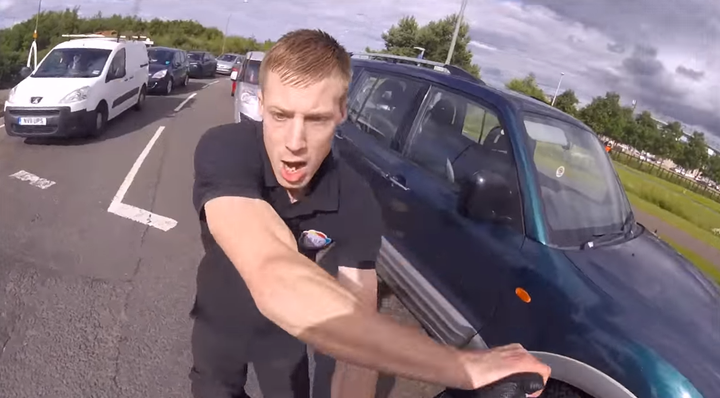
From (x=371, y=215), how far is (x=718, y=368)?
1.83 m

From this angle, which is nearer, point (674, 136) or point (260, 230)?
point (260, 230)

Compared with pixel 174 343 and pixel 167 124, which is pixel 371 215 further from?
pixel 167 124

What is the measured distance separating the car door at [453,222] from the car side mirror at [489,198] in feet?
0.12

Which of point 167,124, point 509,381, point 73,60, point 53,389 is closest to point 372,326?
point 509,381

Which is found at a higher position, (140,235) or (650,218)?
(650,218)

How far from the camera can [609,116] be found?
7371 mm

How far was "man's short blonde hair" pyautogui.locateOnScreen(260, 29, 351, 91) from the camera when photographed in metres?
1.32

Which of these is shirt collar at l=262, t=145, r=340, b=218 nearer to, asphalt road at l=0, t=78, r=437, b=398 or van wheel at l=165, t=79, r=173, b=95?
asphalt road at l=0, t=78, r=437, b=398

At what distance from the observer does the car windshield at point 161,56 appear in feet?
64.3

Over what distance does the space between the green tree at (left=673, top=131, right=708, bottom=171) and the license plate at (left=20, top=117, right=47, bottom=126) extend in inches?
369

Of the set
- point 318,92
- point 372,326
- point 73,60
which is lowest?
point 73,60

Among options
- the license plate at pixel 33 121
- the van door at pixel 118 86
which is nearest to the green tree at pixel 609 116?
the license plate at pixel 33 121

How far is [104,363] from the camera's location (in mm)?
3328

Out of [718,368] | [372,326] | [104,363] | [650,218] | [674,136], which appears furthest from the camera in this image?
[650,218]
